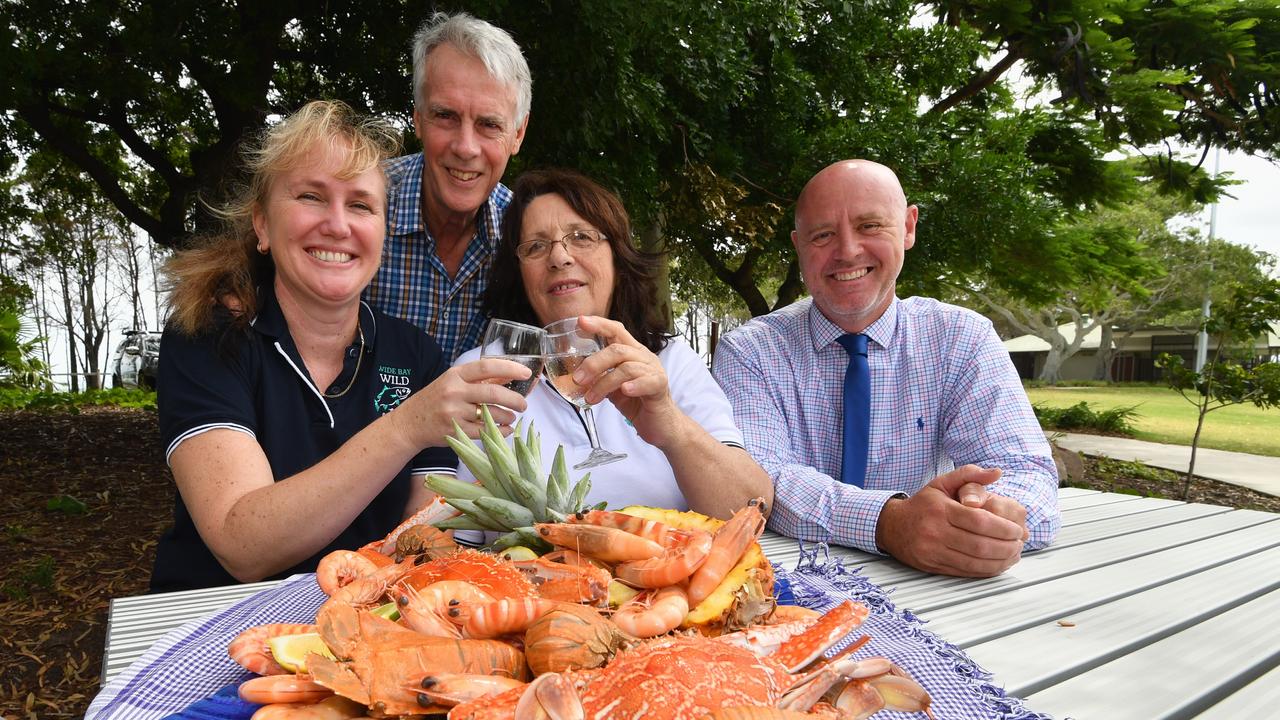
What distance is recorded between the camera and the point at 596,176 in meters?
6.49

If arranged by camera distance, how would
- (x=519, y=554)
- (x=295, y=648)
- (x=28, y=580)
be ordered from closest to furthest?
(x=295, y=648) → (x=519, y=554) → (x=28, y=580)

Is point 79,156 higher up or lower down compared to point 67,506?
higher up

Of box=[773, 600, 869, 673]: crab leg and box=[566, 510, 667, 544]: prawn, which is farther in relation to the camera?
box=[566, 510, 667, 544]: prawn

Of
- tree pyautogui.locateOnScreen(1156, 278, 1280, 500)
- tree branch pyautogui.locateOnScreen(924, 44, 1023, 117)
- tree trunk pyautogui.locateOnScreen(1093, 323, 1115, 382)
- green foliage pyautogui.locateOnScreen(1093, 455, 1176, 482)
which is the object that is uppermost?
tree branch pyautogui.locateOnScreen(924, 44, 1023, 117)

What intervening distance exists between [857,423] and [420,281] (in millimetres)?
2071

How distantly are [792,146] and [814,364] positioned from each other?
511cm

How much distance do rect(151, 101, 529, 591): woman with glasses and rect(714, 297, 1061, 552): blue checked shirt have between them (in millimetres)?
1305

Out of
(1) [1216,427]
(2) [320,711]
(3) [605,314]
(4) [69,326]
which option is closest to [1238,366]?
→ (3) [605,314]

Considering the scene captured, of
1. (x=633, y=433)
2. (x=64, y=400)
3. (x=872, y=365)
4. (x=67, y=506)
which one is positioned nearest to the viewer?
(x=633, y=433)

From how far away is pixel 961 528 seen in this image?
6.68ft

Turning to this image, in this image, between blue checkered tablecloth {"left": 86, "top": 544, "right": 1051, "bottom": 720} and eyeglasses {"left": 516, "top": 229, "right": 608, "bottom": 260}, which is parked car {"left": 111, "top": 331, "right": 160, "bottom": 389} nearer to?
eyeglasses {"left": 516, "top": 229, "right": 608, "bottom": 260}

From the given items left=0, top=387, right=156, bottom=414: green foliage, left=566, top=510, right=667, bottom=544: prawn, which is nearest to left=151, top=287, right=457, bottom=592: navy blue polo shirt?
left=566, top=510, right=667, bottom=544: prawn

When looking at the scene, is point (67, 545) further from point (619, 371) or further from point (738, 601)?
point (738, 601)

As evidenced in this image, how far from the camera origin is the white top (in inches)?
100
